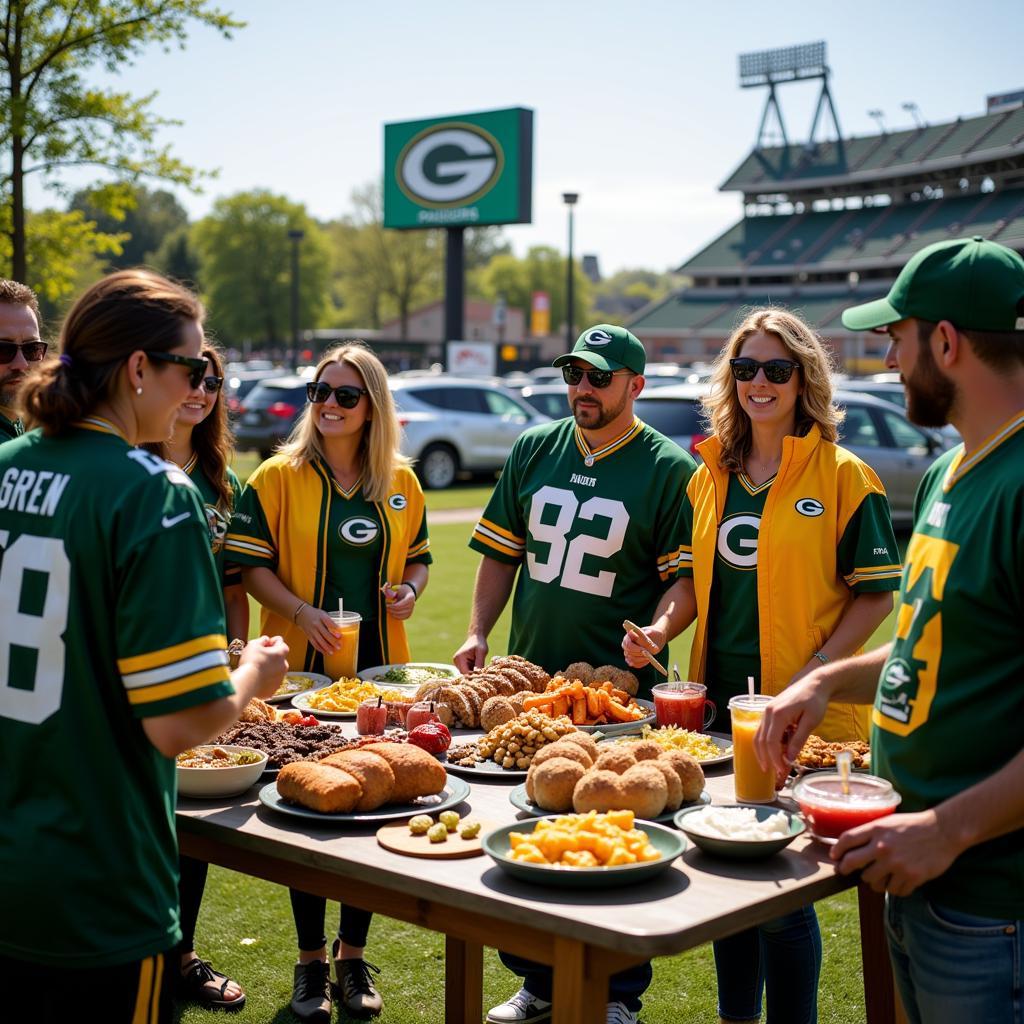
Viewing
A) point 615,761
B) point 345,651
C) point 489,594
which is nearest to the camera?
point 615,761

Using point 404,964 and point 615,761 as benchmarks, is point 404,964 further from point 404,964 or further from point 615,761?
point 615,761

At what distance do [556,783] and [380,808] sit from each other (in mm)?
481

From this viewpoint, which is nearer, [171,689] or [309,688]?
[171,689]

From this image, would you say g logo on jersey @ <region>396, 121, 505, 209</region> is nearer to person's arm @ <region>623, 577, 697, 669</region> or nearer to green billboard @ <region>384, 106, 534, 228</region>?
green billboard @ <region>384, 106, 534, 228</region>

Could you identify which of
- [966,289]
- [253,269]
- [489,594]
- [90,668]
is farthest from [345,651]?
[253,269]

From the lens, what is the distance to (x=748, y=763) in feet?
A: 10.3

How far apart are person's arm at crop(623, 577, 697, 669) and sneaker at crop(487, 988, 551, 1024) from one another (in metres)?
1.23

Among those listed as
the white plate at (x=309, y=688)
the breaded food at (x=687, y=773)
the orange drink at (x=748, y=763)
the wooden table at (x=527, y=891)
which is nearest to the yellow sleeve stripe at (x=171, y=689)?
the wooden table at (x=527, y=891)

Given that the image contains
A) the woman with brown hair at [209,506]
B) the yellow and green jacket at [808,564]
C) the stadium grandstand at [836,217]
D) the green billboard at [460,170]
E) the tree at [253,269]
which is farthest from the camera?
the tree at [253,269]

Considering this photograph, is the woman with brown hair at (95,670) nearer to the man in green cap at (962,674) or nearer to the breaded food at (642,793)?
the breaded food at (642,793)

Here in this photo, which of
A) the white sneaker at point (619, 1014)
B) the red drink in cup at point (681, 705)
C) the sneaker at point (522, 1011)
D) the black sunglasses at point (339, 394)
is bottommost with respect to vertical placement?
the sneaker at point (522, 1011)

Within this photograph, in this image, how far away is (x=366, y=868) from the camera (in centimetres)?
279

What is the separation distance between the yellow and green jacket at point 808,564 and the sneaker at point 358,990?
188cm

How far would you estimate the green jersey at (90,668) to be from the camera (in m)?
2.36
